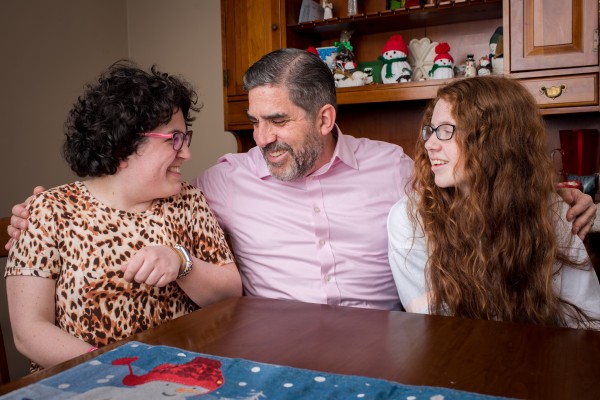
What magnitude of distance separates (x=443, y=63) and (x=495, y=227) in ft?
5.17

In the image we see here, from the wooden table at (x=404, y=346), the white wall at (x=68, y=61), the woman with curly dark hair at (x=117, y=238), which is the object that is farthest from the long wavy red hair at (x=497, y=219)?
the white wall at (x=68, y=61)

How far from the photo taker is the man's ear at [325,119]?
1.85 meters

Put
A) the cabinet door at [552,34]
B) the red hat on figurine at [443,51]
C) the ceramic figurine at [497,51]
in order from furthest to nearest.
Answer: the red hat on figurine at [443,51]
the ceramic figurine at [497,51]
the cabinet door at [552,34]

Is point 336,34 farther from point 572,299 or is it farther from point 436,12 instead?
point 572,299

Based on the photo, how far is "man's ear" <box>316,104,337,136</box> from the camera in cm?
185

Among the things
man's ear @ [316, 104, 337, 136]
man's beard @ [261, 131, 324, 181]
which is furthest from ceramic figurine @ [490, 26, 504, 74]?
man's beard @ [261, 131, 324, 181]

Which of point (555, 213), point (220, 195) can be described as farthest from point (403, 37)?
point (555, 213)

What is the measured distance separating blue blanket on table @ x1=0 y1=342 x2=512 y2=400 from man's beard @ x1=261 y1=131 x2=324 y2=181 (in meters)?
0.93

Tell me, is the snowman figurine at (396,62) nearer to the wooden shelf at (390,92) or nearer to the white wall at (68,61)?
the wooden shelf at (390,92)

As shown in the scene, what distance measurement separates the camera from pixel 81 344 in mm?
1224

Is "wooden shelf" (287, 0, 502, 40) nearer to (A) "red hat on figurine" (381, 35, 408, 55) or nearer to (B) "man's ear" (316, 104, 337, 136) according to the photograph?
(A) "red hat on figurine" (381, 35, 408, 55)

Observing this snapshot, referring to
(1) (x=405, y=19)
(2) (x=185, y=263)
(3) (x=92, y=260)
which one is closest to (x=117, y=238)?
(3) (x=92, y=260)

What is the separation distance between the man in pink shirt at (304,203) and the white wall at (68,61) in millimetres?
1877

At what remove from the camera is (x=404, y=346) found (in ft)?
3.08
